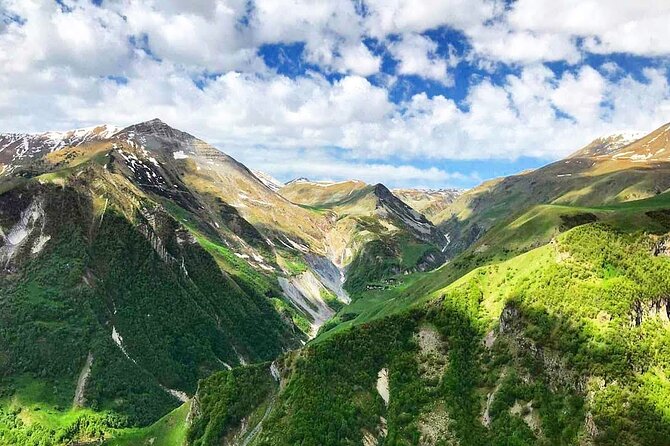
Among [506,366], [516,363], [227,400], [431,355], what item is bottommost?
[506,366]

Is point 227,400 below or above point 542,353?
above

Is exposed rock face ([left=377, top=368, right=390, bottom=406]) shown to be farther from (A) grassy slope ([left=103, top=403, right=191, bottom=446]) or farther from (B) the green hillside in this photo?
(A) grassy slope ([left=103, top=403, right=191, bottom=446])

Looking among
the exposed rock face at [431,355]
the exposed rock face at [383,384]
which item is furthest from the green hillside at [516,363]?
the exposed rock face at [383,384]

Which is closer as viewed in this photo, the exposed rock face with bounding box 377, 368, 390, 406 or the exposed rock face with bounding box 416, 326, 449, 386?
the exposed rock face with bounding box 416, 326, 449, 386

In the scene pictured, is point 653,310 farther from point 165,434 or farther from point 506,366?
point 165,434

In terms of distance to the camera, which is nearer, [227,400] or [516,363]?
[516,363]

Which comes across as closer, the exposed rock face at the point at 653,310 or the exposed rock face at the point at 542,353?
the exposed rock face at the point at 542,353

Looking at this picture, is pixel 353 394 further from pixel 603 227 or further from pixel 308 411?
pixel 603 227

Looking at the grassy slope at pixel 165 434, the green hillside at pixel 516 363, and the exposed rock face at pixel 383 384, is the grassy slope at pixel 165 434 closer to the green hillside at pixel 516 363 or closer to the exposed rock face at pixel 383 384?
the green hillside at pixel 516 363

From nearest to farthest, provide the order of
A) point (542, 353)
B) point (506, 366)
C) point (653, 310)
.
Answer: point (653, 310)
point (542, 353)
point (506, 366)

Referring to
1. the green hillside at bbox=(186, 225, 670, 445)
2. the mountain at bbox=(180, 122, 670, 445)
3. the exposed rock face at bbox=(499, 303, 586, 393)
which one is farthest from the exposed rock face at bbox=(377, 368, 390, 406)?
the exposed rock face at bbox=(499, 303, 586, 393)

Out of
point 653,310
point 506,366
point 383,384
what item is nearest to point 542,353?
point 506,366
